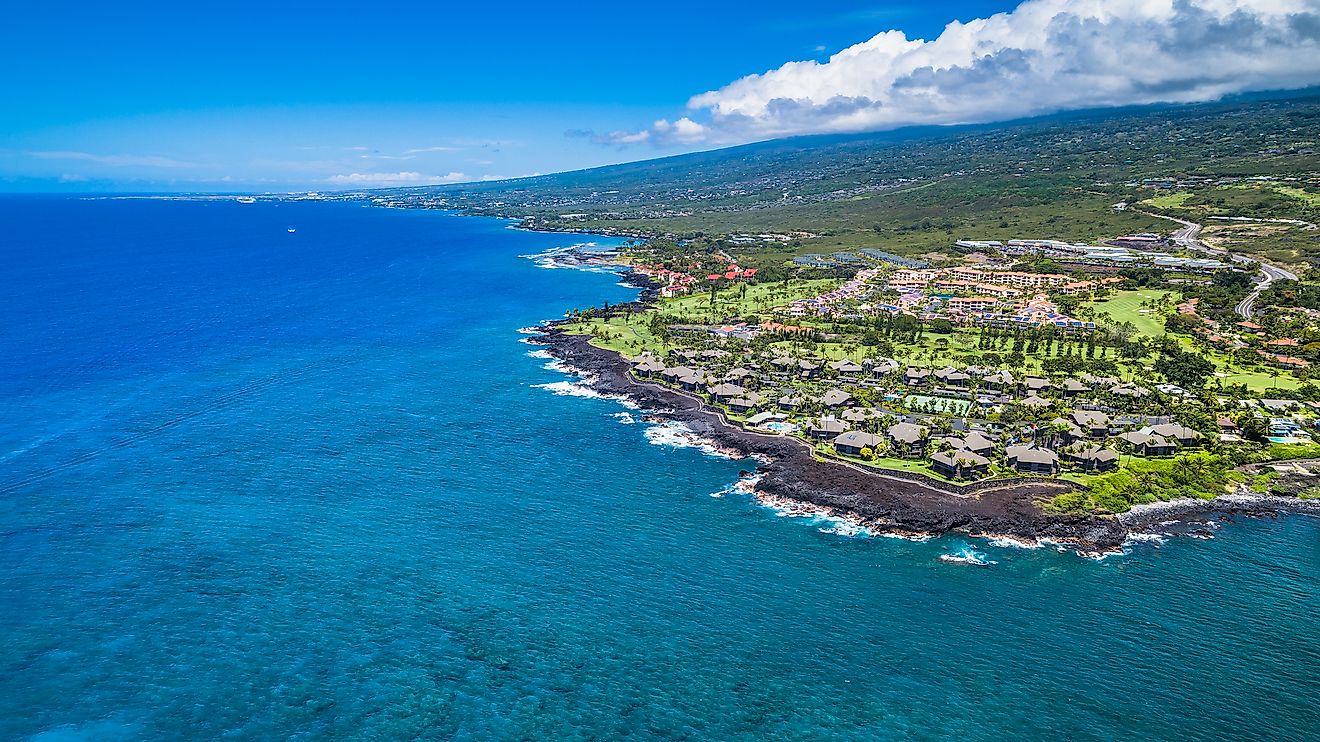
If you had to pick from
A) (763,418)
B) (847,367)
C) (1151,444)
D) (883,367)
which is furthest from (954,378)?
(763,418)

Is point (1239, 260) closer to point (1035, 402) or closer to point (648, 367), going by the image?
point (1035, 402)

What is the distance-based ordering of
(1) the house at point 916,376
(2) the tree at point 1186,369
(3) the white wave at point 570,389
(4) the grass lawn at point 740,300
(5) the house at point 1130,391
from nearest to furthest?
(5) the house at point 1130,391
(2) the tree at point 1186,369
(1) the house at point 916,376
(3) the white wave at point 570,389
(4) the grass lawn at point 740,300

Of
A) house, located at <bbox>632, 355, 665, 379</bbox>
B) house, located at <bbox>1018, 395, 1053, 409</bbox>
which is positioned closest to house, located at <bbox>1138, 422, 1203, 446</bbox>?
house, located at <bbox>1018, 395, 1053, 409</bbox>

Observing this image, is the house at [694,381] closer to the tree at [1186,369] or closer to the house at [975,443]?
the house at [975,443]

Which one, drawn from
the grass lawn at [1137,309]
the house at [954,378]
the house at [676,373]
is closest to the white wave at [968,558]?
the house at [954,378]

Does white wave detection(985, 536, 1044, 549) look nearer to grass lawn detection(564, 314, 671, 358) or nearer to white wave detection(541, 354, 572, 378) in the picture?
grass lawn detection(564, 314, 671, 358)
